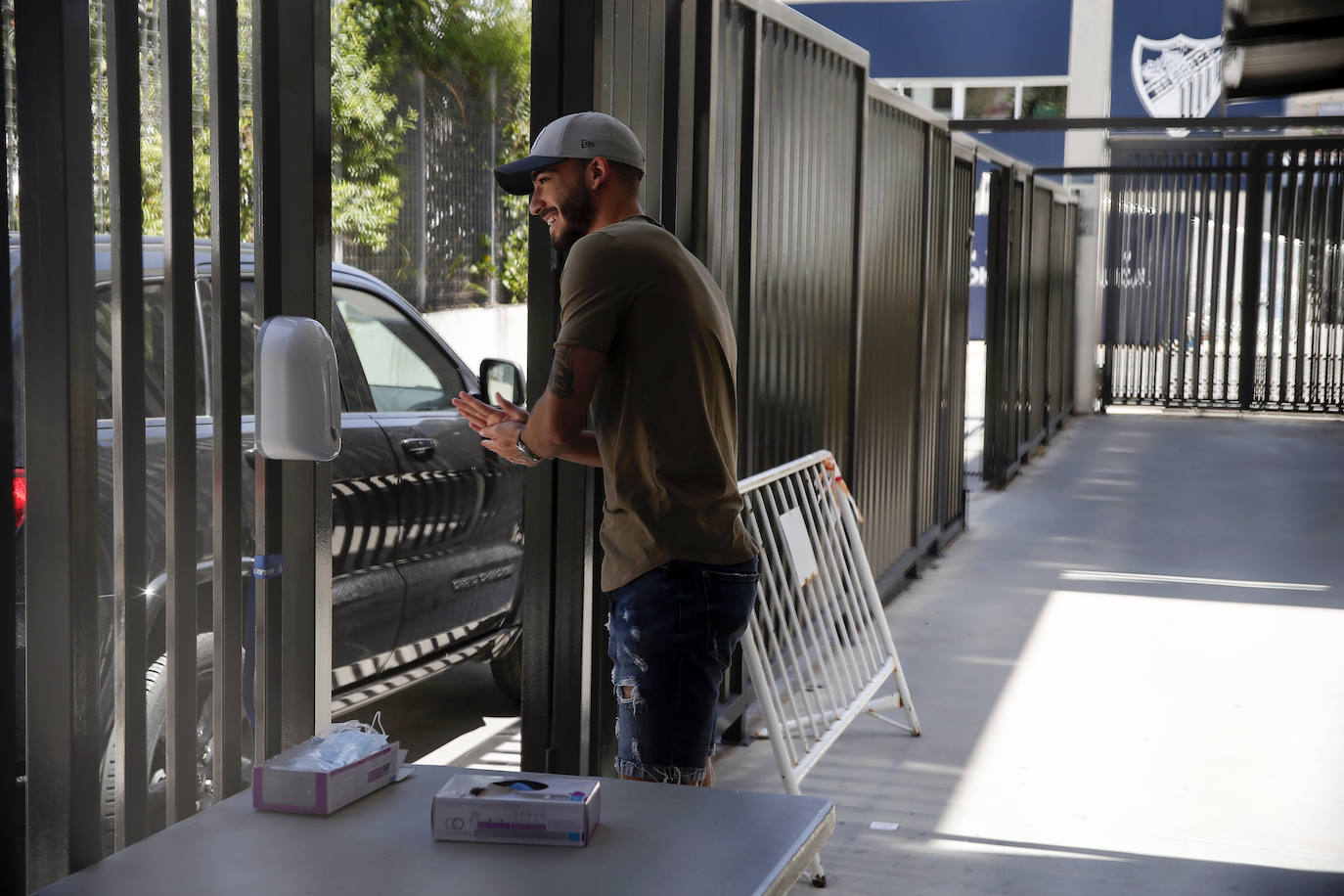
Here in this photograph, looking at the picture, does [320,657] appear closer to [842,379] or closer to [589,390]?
[589,390]

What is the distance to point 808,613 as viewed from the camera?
16.9 ft

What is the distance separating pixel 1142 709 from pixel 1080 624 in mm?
1474

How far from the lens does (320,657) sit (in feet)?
9.44

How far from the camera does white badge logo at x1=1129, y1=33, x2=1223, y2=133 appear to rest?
72.9 feet

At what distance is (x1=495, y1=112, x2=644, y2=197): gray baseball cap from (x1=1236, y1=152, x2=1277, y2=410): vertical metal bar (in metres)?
17.9

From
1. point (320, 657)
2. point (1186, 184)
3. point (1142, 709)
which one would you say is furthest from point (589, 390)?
point (1186, 184)

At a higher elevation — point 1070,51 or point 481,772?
point 1070,51

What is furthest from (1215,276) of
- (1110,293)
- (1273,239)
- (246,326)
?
(246,326)

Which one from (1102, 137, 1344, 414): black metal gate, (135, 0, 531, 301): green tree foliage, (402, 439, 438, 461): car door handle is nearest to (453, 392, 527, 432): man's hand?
(402, 439, 438, 461): car door handle

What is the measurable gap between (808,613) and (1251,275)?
1629 centimetres

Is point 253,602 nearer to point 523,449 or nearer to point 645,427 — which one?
point 523,449

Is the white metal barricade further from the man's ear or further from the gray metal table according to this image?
the gray metal table

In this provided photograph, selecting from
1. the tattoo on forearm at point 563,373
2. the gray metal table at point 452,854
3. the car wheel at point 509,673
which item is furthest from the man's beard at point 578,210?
the car wheel at point 509,673

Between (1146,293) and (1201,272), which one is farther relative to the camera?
(1146,293)
